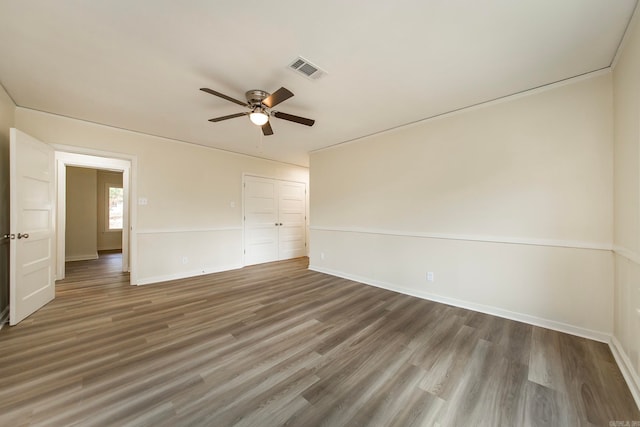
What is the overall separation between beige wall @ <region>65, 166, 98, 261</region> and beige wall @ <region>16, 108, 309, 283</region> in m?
3.94

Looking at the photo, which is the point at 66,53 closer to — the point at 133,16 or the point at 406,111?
the point at 133,16

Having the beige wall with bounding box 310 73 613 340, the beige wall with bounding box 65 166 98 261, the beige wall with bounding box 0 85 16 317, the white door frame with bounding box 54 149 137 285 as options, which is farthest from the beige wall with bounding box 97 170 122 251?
the beige wall with bounding box 310 73 613 340

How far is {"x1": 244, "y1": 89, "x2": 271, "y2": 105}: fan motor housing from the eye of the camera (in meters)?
2.52

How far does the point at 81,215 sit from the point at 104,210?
36.9 inches

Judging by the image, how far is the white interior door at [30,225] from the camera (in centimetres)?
257

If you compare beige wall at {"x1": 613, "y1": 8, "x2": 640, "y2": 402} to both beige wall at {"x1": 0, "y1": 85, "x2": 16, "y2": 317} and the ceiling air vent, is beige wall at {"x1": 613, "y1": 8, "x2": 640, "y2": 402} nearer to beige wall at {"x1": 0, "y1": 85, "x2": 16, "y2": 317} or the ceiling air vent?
the ceiling air vent

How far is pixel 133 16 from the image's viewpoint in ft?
5.46

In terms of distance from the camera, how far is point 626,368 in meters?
1.77

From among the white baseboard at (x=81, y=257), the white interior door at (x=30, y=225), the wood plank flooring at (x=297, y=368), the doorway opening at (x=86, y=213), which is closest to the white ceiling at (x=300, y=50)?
the white interior door at (x=30, y=225)

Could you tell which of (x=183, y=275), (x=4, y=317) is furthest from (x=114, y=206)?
(x=4, y=317)

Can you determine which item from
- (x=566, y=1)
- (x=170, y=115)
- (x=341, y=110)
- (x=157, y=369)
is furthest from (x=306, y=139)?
(x=157, y=369)

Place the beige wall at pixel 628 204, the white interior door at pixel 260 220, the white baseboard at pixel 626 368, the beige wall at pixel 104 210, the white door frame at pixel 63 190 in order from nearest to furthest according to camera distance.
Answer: the white baseboard at pixel 626 368, the beige wall at pixel 628 204, the white door frame at pixel 63 190, the white interior door at pixel 260 220, the beige wall at pixel 104 210

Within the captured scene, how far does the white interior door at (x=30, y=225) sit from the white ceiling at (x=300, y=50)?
0.71 metres

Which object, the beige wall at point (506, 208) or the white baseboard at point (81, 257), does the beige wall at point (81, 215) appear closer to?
the white baseboard at point (81, 257)
